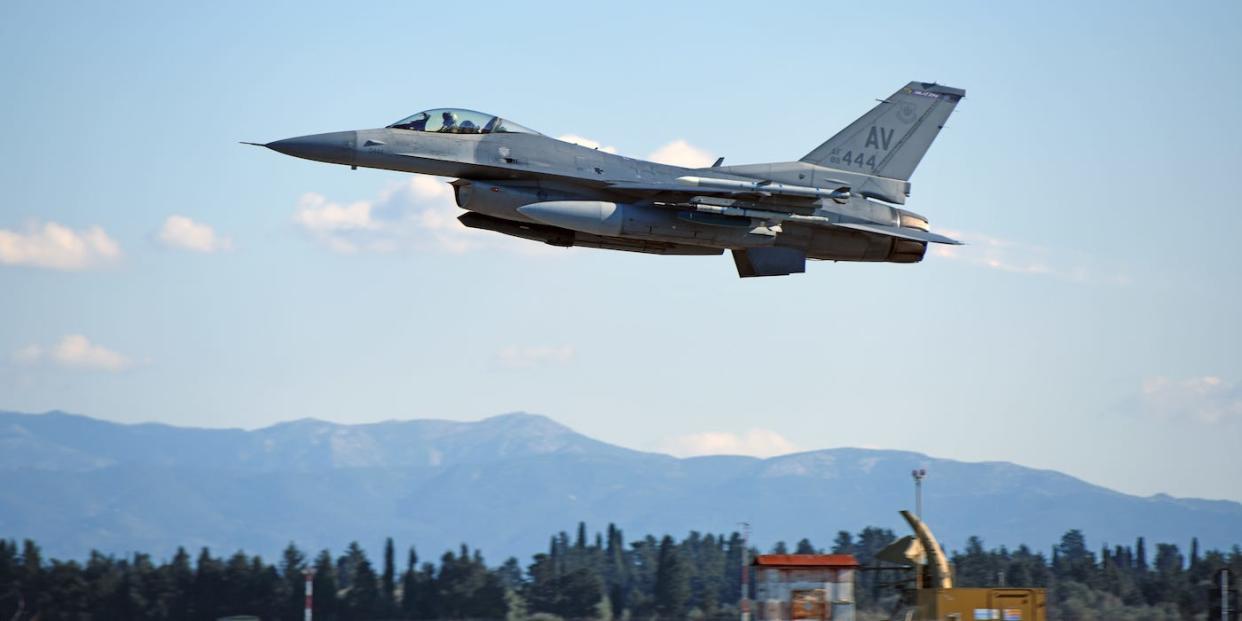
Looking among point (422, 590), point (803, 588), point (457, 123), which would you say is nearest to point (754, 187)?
point (457, 123)

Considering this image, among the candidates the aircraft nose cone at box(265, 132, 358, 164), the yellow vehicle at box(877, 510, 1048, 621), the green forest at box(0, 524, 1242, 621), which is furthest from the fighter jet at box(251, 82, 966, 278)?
the green forest at box(0, 524, 1242, 621)

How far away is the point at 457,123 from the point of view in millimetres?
30234

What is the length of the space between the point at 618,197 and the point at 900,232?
674cm

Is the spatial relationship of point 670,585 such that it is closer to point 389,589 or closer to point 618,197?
point 389,589

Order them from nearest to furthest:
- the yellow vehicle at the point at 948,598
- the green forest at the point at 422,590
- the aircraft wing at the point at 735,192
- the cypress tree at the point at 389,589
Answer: the yellow vehicle at the point at 948,598 < the aircraft wing at the point at 735,192 < the green forest at the point at 422,590 < the cypress tree at the point at 389,589

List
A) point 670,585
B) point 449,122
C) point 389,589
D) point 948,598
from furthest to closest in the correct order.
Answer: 1. point 670,585
2. point 389,589
3. point 449,122
4. point 948,598

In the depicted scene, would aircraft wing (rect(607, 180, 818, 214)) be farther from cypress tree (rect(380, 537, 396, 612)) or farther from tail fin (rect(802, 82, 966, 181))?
cypress tree (rect(380, 537, 396, 612))

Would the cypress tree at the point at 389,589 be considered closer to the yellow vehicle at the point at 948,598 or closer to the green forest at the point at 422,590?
the green forest at the point at 422,590

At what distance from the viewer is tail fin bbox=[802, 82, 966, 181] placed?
34.8m

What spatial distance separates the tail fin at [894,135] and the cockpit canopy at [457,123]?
7.78 metres

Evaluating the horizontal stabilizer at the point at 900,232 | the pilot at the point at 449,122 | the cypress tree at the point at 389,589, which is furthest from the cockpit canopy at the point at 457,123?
the cypress tree at the point at 389,589

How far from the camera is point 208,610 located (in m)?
65.9

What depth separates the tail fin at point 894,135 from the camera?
Answer: 114ft

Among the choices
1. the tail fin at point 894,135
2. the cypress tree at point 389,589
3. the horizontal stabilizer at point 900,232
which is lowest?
the cypress tree at point 389,589
